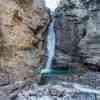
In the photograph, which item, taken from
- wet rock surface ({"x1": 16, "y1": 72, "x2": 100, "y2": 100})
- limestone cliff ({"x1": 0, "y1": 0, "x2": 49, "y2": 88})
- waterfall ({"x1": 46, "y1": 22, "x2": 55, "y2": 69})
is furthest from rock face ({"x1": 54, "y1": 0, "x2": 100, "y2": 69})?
wet rock surface ({"x1": 16, "y1": 72, "x2": 100, "y2": 100})

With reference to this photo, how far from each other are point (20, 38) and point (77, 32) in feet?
9.68

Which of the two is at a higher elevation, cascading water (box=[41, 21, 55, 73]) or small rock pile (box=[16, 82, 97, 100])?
cascading water (box=[41, 21, 55, 73])

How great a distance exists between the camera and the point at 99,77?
1060 cm

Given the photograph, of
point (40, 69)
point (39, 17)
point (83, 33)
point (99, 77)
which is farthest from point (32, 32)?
point (99, 77)

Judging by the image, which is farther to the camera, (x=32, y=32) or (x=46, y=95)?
(x=32, y=32)

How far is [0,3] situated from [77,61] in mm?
4220

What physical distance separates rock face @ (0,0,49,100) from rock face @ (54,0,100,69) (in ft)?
3.46

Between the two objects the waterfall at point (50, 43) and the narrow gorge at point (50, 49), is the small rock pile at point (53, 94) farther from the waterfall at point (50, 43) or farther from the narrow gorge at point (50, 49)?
the waterfall at point (50, 43)

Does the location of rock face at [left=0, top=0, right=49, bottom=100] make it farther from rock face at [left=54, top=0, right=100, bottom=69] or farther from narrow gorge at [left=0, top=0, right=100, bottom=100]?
rock face at [left=54, top=0, right=100, bottom=69]

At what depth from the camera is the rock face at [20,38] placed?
30.5 ft

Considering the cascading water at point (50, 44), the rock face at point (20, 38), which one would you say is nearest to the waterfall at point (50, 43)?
the cascading water at point (50, 44)

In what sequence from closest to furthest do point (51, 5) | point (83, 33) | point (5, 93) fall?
point (5, 93) < point (83, 33) < point (51, 5)

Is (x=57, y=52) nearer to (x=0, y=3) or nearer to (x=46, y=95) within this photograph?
(x=46, y=95)

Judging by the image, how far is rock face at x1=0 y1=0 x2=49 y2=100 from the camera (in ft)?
30.5
